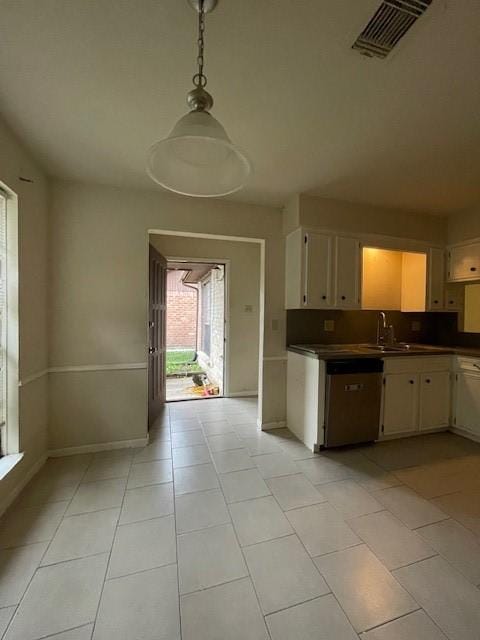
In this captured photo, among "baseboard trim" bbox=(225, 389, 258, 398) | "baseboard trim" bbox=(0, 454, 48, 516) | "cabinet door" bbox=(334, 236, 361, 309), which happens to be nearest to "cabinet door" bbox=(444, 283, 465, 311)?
"cabinet door" bbox=(334, 236, 361, 309)

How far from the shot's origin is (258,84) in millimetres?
1468

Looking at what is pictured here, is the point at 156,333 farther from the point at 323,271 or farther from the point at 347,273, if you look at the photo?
the point at 347,273

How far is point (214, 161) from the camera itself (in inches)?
48.2

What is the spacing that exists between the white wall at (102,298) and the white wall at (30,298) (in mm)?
115

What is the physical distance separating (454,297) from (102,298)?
13.5 ft

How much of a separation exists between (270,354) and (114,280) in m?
1.83

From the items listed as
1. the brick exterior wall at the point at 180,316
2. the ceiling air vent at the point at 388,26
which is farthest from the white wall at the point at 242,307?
the brick exterior wall at the point at 180,316

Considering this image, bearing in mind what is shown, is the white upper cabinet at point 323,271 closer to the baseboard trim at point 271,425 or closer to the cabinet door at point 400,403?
the cabinet door at point 400,403

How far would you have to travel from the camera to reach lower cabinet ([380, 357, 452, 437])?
2.82 metres

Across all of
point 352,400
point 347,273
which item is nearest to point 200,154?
point 347,273

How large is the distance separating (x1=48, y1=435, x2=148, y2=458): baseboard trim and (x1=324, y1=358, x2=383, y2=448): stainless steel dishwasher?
1.86 meters

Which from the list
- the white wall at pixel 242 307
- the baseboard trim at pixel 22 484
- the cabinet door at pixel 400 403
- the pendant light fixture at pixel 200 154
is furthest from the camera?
the white wall at pixel 242 307

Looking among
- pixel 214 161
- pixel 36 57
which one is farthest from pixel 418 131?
pixel 36 57

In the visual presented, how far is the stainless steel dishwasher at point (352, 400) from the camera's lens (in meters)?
2.59
